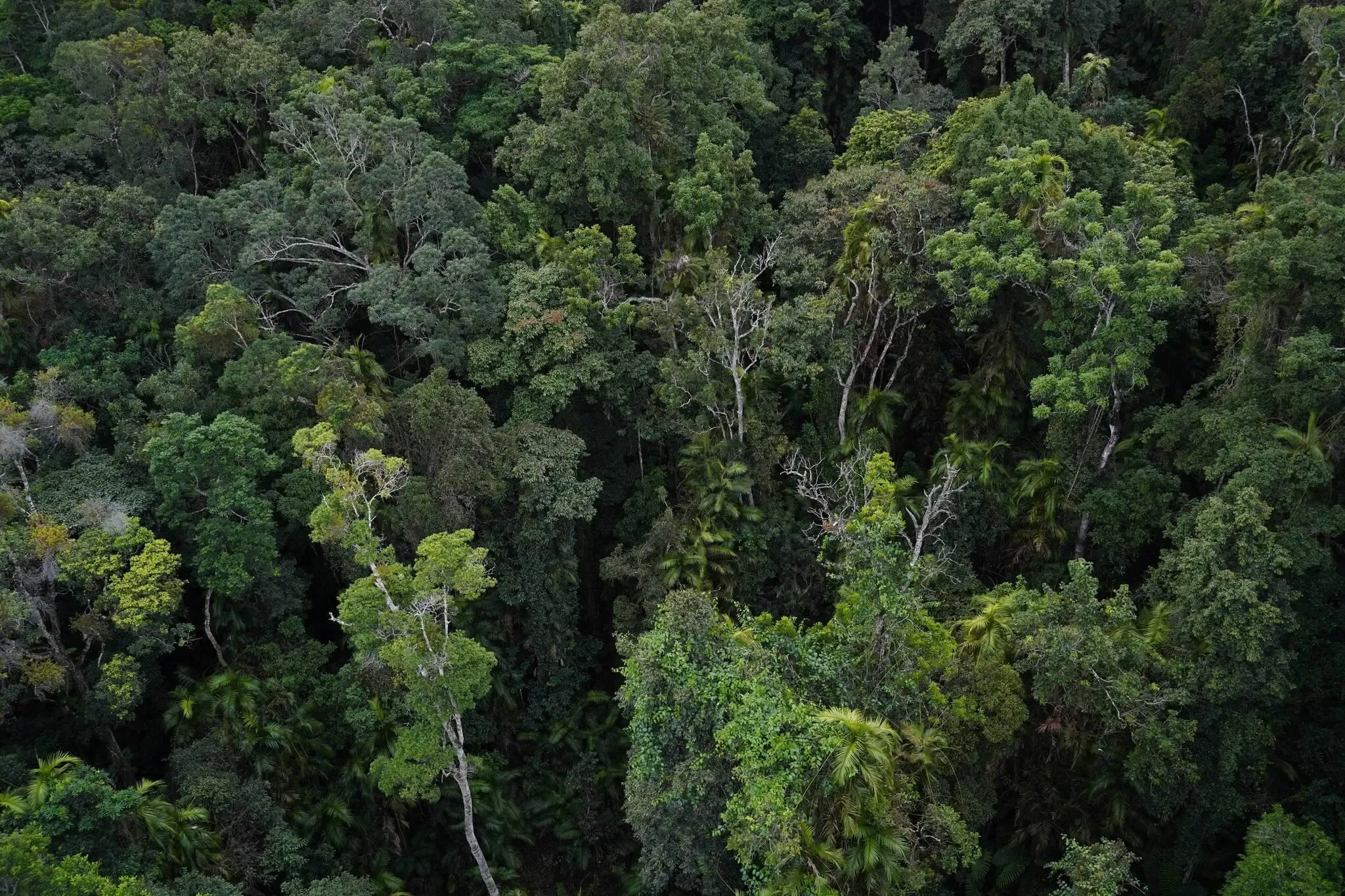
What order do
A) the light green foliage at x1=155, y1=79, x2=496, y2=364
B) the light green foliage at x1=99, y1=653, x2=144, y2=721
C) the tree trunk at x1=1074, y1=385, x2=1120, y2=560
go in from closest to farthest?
the light green foliage at x1=99, y1=653, x2=144, y2=721
the tree trunk at x1=1074, y1=385, x2=1120, y2=560
the light green foliage at x1=155, y1=79, x2=496, y2=364

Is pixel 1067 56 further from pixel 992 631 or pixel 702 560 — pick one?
pixel 992 631

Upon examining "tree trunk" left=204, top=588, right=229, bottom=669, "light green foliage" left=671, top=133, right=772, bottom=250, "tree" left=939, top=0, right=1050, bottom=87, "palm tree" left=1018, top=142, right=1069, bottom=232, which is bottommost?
"tree trunk" left=204, top=588, right=229, bottom=669

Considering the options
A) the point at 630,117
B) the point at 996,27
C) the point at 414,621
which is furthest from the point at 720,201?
the point at 414,621

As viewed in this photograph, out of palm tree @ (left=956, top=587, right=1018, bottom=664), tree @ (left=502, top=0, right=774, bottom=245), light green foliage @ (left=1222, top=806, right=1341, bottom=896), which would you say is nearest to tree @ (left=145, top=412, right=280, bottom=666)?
tree @ (left=502, top=0, right=774, bottom=245)

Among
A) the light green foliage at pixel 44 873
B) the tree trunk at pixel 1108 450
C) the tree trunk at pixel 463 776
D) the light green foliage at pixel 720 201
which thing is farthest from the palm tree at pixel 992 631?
the light green foliage at pixel 44 873

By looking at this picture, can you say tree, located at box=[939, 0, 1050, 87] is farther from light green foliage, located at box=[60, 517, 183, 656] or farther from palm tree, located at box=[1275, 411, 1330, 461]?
light green foliage, located at box=[60, 517, 183, 656]

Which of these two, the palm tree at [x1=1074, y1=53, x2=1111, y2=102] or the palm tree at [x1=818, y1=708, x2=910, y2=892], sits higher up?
the palm tree at [x1=1074, y1=53, x2=1111, y2=102]
